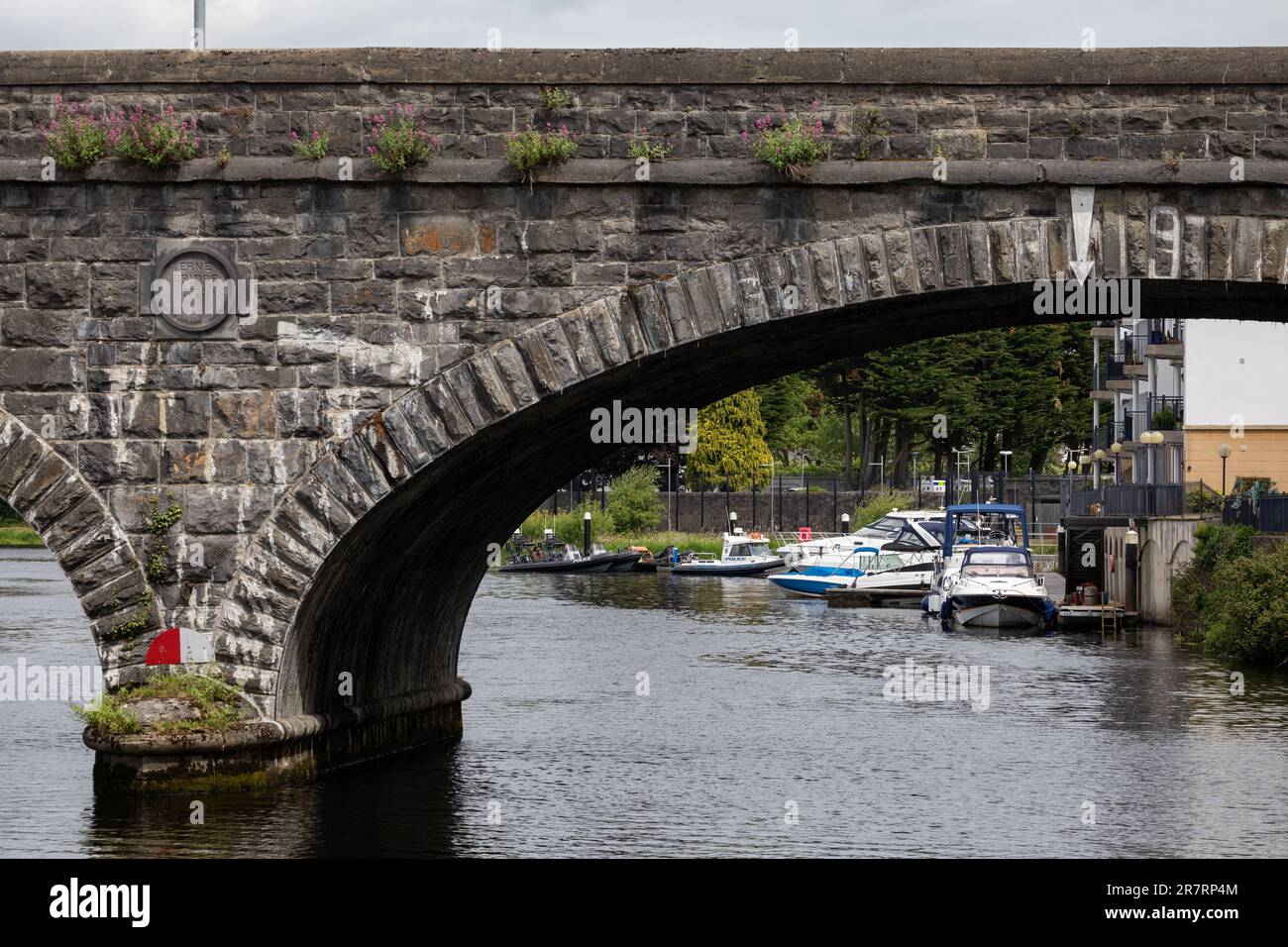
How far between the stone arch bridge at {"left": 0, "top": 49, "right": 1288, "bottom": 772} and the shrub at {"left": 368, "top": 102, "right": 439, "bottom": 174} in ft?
0.45

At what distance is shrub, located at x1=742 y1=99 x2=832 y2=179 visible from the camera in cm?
1436

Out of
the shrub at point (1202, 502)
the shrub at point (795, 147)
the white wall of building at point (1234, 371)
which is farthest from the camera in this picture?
the white wall of building at point (1234, 371)

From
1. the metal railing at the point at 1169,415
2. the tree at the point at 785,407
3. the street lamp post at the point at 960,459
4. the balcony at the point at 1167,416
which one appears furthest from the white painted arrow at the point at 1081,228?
the tree at the point at 785,407

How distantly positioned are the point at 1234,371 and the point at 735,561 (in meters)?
23.7

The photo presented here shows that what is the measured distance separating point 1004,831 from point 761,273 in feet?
19.3

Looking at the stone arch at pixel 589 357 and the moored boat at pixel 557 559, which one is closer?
the stone arch at pixel 589 357

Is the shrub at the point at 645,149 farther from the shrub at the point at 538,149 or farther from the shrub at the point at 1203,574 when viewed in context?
the shrub at the point at 1203,574

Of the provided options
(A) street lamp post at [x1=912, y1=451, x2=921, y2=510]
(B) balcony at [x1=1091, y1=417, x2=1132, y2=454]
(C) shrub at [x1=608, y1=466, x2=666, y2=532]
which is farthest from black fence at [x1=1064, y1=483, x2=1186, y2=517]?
(C) shrub at [x1=608, y1=466, x2=666, y2=532]

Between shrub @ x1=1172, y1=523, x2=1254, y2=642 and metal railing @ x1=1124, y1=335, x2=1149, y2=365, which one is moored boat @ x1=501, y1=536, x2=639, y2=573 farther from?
shrub @ x1=1172, y1=523, x2=1254, y2=642

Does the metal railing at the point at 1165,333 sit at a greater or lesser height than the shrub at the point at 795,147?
greater

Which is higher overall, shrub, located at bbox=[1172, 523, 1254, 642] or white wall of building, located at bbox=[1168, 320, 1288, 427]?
white wall of building, located at bbox=[1168, 320, 1288, 427]

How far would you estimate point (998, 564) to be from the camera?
4644 cm

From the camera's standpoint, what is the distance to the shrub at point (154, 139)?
15125 millimetres

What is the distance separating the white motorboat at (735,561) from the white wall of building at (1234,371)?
849 inches
